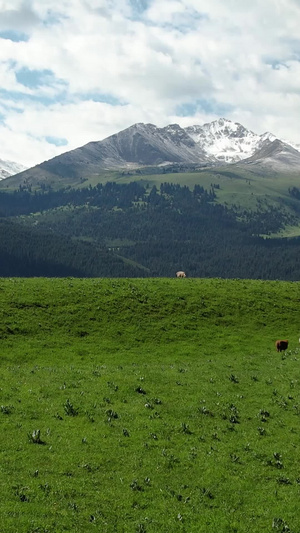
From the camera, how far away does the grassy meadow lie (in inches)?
666

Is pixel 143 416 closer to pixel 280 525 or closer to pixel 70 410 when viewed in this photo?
pixel 70 410

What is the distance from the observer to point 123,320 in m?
47.8

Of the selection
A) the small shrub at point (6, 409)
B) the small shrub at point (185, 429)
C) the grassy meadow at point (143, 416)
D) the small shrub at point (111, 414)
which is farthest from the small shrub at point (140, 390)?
the small shrub at point (6, 409)

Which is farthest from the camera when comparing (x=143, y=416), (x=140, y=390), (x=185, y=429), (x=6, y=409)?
(x=140, y=390)

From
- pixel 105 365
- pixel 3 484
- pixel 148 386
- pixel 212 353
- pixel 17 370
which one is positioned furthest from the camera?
pixel 212 353

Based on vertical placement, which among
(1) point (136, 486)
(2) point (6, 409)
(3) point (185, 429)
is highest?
(2) point (6, 409)

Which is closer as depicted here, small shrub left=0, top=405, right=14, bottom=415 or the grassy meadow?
the grassy meadow

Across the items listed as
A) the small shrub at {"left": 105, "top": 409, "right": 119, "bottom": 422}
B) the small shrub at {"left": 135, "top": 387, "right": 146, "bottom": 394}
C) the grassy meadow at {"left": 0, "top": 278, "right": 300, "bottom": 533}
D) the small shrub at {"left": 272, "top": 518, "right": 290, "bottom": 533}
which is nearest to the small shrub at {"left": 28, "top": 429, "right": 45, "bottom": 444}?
the grassy meadow at {"left": 0, "top": 278, "right": 300, "bottom": 533}

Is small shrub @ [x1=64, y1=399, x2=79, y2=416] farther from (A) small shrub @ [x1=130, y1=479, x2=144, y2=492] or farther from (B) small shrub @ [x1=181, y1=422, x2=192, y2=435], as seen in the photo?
(A) small shrub @ [x1=130, y1=479, x2=144, y2=492]

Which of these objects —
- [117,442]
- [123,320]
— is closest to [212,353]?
[123,320]

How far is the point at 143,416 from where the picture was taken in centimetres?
2517

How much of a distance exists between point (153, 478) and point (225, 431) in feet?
21.3

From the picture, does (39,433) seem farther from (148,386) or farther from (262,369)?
(262,369)

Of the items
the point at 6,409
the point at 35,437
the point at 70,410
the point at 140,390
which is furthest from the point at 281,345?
the point at 35,437
